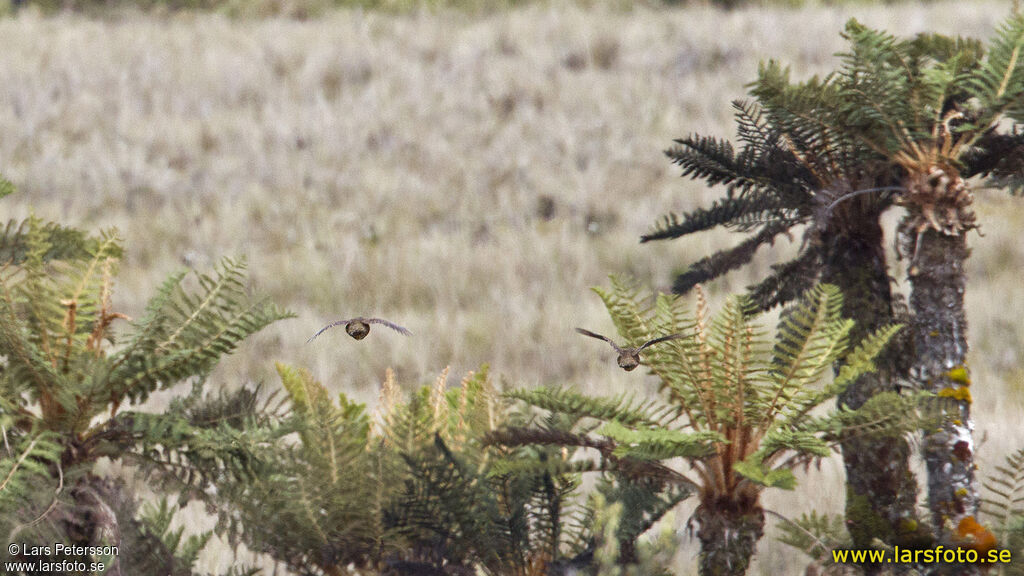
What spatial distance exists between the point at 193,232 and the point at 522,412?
814 centimetres

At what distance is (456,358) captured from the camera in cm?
588

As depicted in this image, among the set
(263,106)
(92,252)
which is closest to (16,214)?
(263,106)

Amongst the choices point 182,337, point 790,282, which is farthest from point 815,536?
point 182,337

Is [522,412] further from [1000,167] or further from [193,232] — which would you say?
[193,232]

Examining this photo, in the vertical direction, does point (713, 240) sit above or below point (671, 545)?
above

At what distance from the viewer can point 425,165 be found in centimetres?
1095

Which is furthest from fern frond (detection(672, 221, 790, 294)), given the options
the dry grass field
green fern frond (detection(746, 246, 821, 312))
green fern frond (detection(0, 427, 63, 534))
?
green fern frond (detection(0, 427, 63, 534))

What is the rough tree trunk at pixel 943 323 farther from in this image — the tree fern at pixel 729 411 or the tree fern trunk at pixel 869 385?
the tree fern at pixel 729 411

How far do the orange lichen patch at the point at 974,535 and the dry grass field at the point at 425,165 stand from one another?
99 cm

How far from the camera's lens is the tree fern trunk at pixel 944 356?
5.76 ft

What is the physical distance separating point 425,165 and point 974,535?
9.59 metres

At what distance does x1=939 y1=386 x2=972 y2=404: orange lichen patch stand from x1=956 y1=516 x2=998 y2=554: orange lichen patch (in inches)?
8.0

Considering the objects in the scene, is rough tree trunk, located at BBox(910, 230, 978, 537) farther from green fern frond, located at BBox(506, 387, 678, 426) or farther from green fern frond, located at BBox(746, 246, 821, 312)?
green fern frond, located at BBox(506, 387, 678, 426)

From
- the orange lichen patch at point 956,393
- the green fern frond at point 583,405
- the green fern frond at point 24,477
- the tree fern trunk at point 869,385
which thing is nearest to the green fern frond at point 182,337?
the green fern frond at point 24,477
